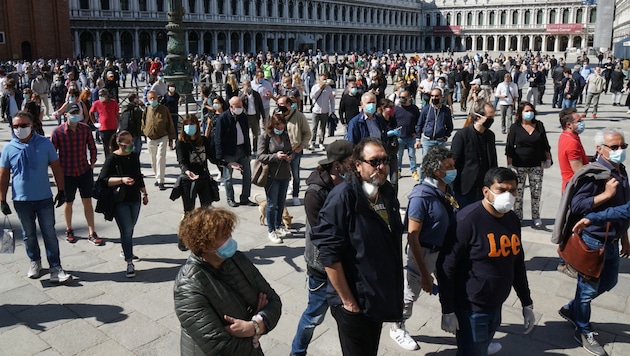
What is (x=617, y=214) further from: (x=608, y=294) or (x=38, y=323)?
(x=38, y=323)

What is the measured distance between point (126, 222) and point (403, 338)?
2983 mm

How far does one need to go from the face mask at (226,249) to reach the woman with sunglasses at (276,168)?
3744 mm

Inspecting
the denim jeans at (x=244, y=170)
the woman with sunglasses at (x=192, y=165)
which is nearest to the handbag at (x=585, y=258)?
the woman with sunglasses at (x=192, y=165)

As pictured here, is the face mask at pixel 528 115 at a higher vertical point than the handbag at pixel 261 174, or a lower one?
higher

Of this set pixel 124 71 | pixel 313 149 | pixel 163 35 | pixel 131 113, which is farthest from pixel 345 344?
pixel 163 35

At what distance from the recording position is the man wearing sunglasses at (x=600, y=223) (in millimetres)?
4102

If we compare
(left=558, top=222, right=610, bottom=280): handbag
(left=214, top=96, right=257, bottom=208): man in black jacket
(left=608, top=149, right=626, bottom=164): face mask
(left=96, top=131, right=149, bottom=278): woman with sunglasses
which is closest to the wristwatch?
(left=558, top=222, right=610, bottom=280): handbag

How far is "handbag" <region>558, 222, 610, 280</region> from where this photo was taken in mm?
4094

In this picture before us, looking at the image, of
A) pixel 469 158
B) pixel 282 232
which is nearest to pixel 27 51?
pixel 282 232

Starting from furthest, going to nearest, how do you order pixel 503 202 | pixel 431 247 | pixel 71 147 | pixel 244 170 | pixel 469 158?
pixel 244 170, pixel 71 147, pixel 469 158, pixel 431 247, pixel 503 202

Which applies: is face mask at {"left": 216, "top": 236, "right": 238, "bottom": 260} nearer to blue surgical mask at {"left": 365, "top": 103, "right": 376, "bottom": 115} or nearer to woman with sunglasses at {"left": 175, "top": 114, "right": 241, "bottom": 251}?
woman with sunglasses at {"left": 175, "top": 114, "right": 241, "bottom": 251}

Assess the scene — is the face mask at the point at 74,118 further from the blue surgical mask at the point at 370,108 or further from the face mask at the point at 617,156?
the face mask at the point at 617,156

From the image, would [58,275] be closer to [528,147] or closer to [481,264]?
[481,264]

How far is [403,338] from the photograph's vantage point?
14.0 ft
